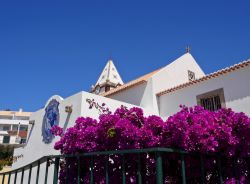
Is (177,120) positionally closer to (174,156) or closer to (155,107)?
(174,156)

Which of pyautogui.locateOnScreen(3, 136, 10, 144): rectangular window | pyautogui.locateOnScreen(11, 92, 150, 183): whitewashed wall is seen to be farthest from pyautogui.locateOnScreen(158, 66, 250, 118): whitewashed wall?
pyautogui.locateOnScreen(3, 136, 10, 144): rectangular window

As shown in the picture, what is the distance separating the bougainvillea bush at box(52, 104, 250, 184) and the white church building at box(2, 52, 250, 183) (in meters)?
5.27

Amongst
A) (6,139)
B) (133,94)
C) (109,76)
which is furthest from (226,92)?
(6,139)

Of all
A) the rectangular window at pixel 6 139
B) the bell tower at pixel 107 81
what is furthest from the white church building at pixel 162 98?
the rectangular window at pixel 6 139

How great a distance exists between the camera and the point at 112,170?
4699 mm

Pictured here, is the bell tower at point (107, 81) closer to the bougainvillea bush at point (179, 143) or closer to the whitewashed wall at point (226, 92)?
the whitewashed wall at point (226, 92)

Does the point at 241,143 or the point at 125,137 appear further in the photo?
the point at 125,137

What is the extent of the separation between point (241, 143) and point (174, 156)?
105 cm

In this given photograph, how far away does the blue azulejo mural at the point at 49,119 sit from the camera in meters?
11.2

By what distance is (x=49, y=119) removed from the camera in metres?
11.7

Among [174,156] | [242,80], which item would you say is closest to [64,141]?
[174,156]

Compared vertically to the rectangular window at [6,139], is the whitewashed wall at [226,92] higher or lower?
lower

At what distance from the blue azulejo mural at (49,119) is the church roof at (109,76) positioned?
14211mm

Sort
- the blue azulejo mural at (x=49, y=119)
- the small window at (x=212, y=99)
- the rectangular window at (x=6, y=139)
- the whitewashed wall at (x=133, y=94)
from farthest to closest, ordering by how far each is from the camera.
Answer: the rectangular window at (x=6, y=139) → the whitewashed wall at (x=133, y=94) → the small window at (x=212, y=99) → the blue azulejo mural at (x=49, y=119)
